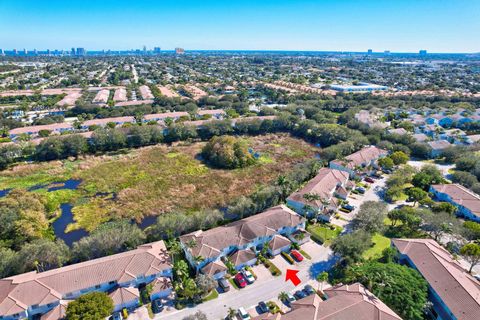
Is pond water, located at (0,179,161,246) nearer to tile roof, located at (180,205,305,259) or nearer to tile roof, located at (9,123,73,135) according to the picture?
tile roof, located at (180,205,305,259)

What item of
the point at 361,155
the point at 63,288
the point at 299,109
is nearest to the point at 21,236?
the point at 63,288

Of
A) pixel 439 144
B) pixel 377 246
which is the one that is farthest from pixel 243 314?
pixel 439 144

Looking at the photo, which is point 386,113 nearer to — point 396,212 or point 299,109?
point 299,109

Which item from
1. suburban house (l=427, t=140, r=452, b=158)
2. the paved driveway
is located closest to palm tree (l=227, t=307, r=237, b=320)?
the paved driveway

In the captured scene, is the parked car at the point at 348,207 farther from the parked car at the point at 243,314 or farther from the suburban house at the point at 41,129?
the suburban house at the point at 41,129

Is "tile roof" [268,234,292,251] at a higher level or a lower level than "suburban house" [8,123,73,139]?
lower

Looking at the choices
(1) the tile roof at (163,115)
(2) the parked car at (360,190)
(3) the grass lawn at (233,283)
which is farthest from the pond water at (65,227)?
(2) the parked car at (360,190)
